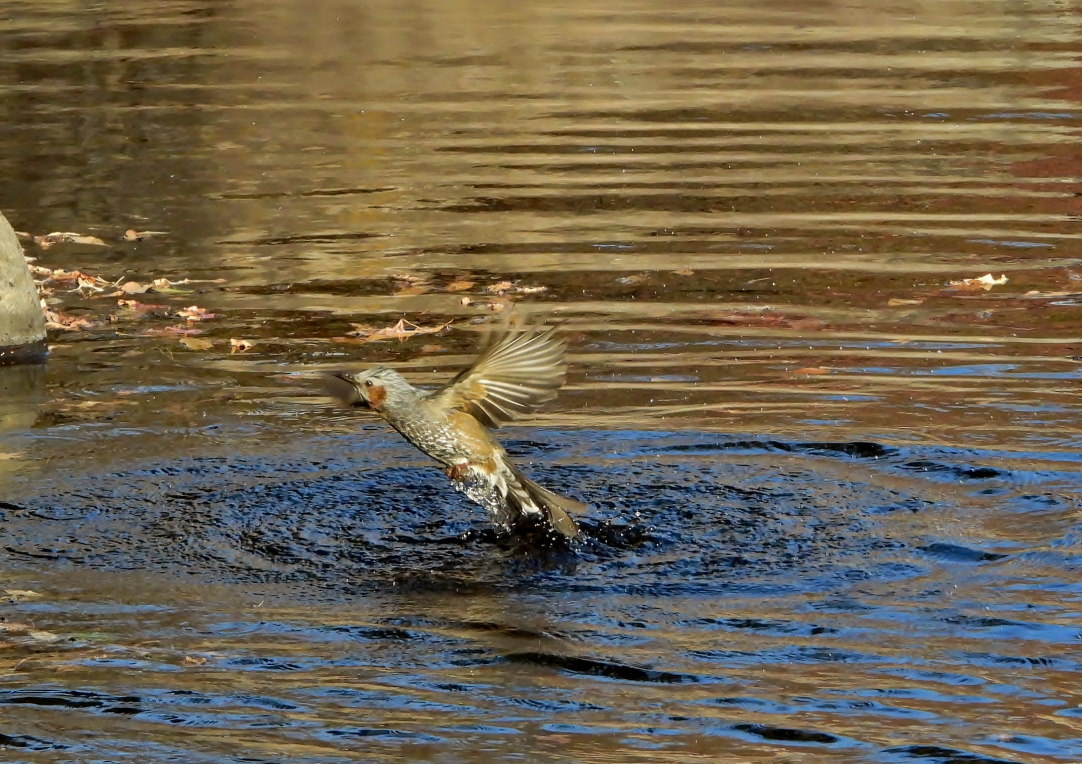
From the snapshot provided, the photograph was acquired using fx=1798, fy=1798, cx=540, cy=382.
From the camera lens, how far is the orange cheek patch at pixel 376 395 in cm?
709

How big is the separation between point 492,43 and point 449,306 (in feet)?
39.6

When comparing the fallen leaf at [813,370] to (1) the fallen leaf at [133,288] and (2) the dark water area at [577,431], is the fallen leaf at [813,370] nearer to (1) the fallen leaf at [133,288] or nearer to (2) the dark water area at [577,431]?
(2) the dark water area at [577,431]

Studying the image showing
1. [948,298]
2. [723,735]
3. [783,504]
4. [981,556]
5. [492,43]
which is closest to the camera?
[723,735]

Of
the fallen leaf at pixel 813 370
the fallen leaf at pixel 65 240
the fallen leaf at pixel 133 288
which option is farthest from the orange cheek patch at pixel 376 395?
the fallen leaf at pixel 65 240

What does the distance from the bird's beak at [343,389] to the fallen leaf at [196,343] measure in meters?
4.01

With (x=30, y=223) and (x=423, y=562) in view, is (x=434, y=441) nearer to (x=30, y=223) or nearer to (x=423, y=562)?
(x=423, y=562)

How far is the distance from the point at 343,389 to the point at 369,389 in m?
0.15

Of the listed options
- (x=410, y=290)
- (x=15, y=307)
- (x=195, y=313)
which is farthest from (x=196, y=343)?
(x=410, y=290)

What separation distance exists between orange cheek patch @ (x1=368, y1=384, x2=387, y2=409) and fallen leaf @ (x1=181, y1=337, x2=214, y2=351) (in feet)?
13.1

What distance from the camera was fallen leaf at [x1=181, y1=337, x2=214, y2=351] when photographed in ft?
35.8

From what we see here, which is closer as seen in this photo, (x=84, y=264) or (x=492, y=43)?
(x=84, y=264)

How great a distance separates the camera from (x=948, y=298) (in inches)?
458

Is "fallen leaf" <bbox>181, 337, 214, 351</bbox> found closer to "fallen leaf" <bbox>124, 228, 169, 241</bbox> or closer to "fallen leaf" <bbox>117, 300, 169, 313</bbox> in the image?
"fallen leaf" <bbox>117, 300, 169, 313</bbox>

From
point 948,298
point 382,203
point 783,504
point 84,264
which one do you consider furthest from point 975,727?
point 382,203
